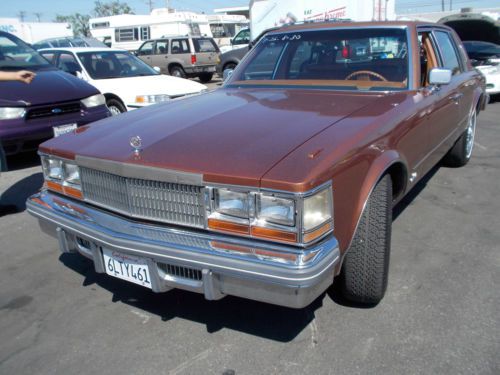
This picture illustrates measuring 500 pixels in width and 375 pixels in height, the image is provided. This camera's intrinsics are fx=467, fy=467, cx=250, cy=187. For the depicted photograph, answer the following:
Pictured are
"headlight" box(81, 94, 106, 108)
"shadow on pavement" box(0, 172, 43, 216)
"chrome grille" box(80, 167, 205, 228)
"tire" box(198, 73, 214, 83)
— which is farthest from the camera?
"tire" box(198, 73, 214, 83)

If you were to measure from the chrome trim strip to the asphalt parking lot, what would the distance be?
0.94 meters

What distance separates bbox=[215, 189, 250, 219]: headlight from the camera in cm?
219

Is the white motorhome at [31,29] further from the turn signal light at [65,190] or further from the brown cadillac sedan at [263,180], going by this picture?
the brown cadillac sedan at [263,180]

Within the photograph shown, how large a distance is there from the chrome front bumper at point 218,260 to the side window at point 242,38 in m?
18.0

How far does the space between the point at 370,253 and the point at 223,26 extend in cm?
2599

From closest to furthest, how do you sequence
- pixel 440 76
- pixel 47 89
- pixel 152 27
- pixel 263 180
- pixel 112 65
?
pixel 263 180 → pixel 440 76 → pixel 47 89 → pixel 112 65 → pixel 152 27

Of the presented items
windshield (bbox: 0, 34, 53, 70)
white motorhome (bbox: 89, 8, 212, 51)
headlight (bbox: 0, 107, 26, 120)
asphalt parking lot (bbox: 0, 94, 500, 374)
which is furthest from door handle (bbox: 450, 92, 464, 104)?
white motorhome (bbox: 89, 8, 212, 51)

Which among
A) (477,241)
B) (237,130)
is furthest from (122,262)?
(477,241)

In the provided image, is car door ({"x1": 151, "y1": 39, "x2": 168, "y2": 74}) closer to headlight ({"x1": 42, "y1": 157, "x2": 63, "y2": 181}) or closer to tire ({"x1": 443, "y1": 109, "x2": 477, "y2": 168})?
tire ({"x1": 443, "y1": 109, "x2": 477, "y2": 168})

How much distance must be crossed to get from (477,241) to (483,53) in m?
8.64

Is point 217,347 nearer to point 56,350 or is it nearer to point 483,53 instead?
point 56,350

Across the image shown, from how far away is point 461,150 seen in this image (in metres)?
5.43

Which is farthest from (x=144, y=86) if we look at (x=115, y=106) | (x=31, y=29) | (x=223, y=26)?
(x=31, y=29)

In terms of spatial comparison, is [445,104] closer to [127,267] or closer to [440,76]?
[440,76]
